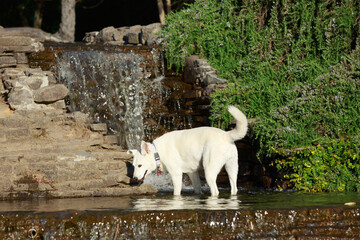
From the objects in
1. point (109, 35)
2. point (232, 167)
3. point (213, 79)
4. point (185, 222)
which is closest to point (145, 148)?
point (232, 167)

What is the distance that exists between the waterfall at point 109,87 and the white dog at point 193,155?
3411 millimetres

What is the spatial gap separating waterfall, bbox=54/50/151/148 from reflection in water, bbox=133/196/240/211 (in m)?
4.24

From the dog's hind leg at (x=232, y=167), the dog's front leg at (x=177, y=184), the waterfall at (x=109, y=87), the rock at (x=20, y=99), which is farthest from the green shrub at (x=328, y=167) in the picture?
the rock at (x=20, y=99)

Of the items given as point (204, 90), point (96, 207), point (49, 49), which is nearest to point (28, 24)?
point (49, 49)

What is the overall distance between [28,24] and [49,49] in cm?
1579

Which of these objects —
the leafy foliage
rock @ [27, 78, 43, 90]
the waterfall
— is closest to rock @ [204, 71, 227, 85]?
the leafy foliage

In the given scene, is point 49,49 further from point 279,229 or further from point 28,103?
point 279,229

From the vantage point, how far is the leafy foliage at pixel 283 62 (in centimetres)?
1093

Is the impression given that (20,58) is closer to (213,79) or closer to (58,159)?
(213,79)

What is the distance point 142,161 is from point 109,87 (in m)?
4.78

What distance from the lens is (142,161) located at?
9.44m

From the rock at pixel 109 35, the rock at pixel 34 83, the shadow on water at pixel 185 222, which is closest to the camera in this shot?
the shadow on water at pixel 185 222

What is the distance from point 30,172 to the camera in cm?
938

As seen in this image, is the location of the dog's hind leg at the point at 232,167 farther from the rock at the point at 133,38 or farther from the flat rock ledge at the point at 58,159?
the rock at the point at 133,38
